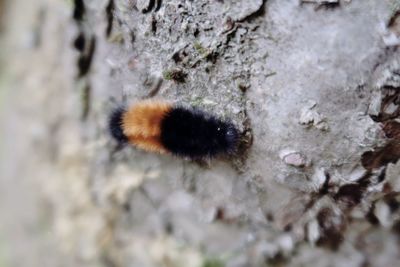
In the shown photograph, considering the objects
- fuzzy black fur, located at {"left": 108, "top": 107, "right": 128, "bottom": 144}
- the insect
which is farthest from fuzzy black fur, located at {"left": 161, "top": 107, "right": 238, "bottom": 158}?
fuzzy black fur, located at {"left": 108, "top": 107, "right": 128, "bottom": 144}

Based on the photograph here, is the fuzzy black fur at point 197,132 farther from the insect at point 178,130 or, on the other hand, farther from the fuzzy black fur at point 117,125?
the fuzzy black fur at point 117,125

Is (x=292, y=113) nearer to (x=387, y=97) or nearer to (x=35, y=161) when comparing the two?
(x=387, y=97)

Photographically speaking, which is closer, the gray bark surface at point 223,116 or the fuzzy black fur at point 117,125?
the gray bark surface at point 223,116

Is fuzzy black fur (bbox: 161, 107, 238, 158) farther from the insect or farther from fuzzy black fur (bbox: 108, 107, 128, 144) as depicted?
fuzzy black fur (bbox: 108, 107, 128, 144)

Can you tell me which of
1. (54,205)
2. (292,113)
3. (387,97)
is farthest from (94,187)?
(387,97)

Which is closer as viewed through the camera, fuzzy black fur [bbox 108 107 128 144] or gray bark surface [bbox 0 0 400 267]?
gray bark surface [bbox 0 0 400 267]

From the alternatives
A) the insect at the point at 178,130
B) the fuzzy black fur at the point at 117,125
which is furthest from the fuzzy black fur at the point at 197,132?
the fuzzy black fur at the point at 117,125
